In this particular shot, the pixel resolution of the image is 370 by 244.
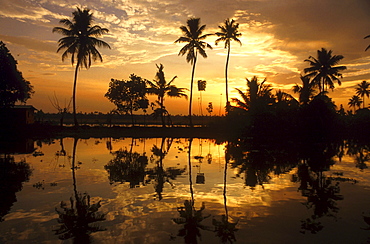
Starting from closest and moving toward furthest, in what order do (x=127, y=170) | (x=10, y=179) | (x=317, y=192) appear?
(x=317, y=192) < (x=10, y=179) < (x=127, y=170)

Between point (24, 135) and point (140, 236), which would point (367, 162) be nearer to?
point (140, 236)

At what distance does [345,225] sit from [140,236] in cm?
552

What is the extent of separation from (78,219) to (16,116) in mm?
41446

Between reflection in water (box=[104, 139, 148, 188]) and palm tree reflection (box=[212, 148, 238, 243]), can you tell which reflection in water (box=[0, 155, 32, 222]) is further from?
palm tree reflection (box=[212, 148, 238, 243])

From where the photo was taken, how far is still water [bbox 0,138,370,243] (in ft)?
21.5

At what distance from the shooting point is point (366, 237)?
646cm

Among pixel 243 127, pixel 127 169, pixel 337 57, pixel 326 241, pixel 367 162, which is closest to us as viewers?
pixel 326 241

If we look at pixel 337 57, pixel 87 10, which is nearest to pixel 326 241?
pixel 87 10

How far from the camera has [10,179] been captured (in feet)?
39.6

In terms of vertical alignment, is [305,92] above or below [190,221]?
above

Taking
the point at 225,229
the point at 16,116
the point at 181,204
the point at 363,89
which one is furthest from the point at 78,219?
the point at 363,89

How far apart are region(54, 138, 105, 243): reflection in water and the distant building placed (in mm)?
36296

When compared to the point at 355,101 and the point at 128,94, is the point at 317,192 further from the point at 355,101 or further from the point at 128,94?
the point at 355,101

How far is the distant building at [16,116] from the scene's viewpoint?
1518 inches
